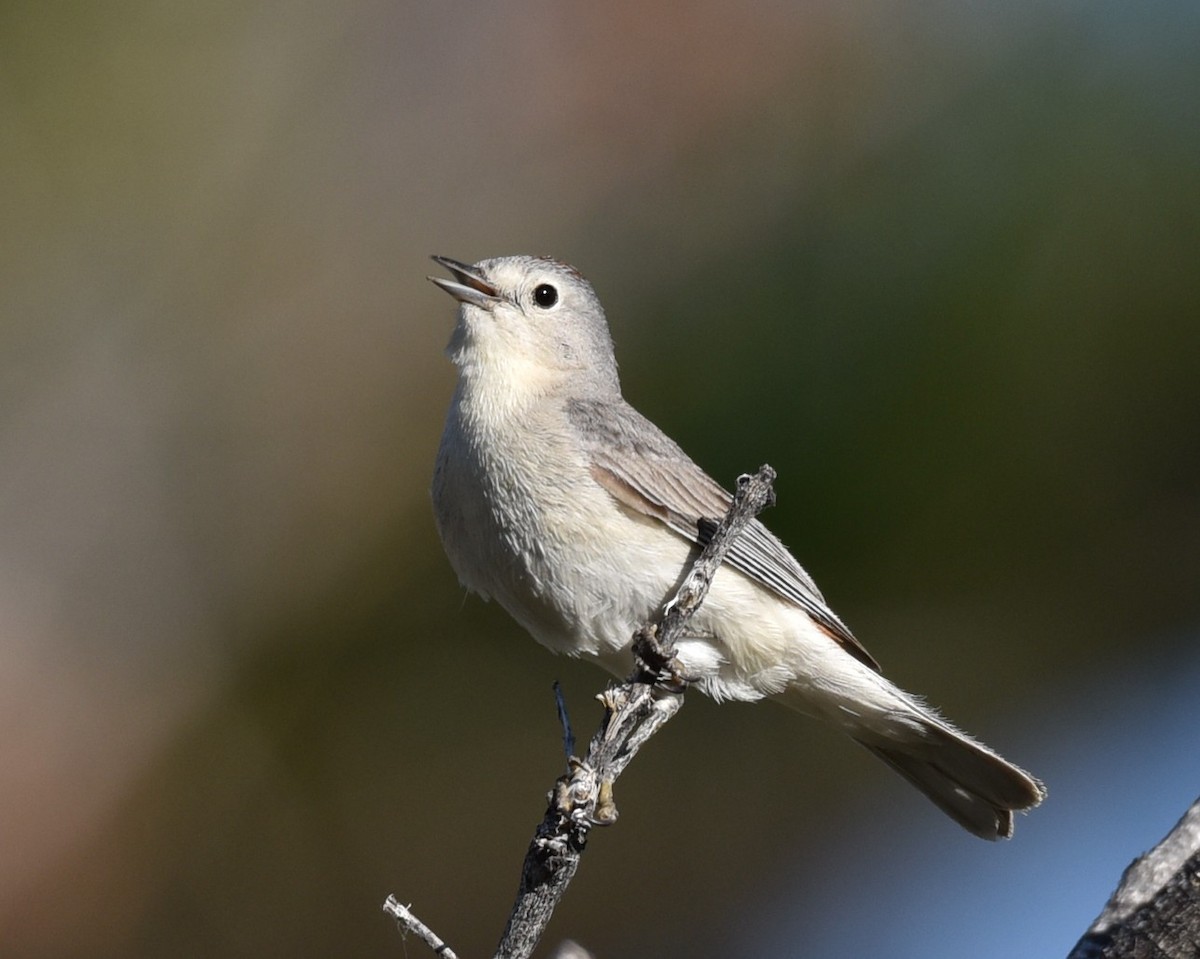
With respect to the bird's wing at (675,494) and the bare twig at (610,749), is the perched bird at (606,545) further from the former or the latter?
the bare twig at (610,749)

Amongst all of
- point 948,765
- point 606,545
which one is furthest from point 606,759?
point 948,765

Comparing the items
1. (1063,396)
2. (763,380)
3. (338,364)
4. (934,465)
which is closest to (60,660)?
(338,364)

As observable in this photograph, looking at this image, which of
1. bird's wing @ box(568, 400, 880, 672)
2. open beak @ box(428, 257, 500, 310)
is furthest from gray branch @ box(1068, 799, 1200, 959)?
open beak @ box(428, 257, 500, 310)

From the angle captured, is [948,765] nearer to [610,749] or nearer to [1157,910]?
[610,749]

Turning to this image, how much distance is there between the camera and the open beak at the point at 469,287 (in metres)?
3.36

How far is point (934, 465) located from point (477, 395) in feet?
5.65

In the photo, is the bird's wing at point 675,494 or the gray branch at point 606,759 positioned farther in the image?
the bird's wing at point 675,494

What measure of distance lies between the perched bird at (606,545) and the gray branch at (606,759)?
0.32 metres

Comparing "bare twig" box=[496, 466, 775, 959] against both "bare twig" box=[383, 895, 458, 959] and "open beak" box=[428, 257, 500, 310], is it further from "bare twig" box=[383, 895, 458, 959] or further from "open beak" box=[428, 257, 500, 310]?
"open beak" box=[428, 257, 500, 310]

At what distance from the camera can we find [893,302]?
4.22 meters

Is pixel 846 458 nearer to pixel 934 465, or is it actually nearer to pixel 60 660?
pixel 934 465

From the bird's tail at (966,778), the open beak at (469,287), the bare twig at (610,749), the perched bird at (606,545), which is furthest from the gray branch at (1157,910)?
the open beak at (469,287)

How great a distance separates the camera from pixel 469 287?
11.2 feet

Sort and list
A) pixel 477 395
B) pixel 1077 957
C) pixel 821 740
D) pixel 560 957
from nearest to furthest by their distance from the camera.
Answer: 1. pixel 1077 957
2. pixel 560 957
3. pixel 477 395
4. pixel 821 740
